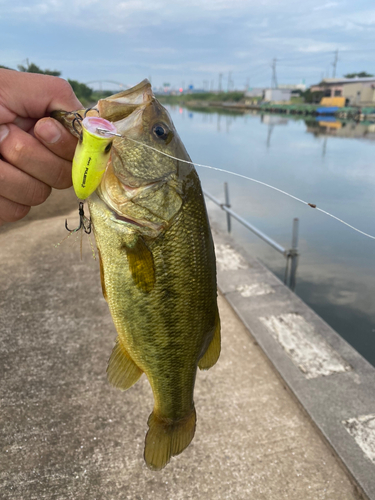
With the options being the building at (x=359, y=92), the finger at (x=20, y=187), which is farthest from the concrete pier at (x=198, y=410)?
the building at (x=359, y=92)

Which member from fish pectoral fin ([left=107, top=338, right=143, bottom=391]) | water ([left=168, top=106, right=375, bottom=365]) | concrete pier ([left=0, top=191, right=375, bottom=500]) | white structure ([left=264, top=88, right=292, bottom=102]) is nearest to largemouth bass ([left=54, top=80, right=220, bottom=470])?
fish pectoral fin ([left=107, top=338, right=143, bottom=391])

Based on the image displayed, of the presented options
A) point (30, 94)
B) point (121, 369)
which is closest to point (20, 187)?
point (30, 94)

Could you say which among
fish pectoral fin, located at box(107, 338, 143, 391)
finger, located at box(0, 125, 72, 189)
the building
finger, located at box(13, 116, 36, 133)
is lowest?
fish pectoral fin, located at box(107, 338, 143, 391)

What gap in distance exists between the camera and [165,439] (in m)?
1.75

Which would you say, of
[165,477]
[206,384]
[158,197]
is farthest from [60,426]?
[158,197]

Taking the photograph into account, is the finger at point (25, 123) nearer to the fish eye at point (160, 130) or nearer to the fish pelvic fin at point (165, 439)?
the fish eye at point (160, 130)

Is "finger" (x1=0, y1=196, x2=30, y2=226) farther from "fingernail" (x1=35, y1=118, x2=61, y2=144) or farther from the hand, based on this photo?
"fingernail" (x1=35, y1=118, x2=61, y2=144)

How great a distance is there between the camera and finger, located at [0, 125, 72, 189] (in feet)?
5.17

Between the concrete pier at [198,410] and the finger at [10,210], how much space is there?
1.69 metres

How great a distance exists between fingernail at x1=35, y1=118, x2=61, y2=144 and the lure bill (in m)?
0.28

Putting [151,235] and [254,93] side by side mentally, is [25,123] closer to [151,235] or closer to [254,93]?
[151,235]

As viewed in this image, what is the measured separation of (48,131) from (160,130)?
47 centimetres

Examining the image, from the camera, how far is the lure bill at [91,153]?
1223 millimetres

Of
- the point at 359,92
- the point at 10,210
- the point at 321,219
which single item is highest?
the point at 359,92
